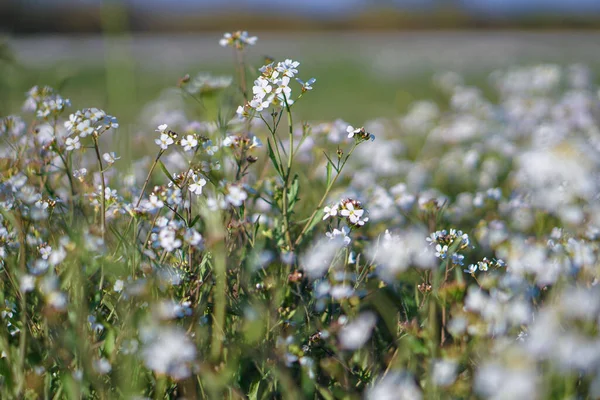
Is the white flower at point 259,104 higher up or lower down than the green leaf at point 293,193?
higher up

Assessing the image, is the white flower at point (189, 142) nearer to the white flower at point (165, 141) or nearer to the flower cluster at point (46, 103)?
the white flower at point (165, 141)

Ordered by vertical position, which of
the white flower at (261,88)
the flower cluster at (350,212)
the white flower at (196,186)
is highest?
the white flower at (261,88)

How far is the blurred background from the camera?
11.8 feet

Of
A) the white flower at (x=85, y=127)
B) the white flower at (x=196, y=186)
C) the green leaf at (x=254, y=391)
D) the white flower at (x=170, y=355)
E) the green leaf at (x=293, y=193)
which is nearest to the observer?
the white flower at (x=170, y=355)

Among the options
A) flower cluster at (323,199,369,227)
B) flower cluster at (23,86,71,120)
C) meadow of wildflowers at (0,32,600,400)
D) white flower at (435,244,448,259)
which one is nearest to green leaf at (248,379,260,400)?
meadow of wildflowers at (0,32,600,400)

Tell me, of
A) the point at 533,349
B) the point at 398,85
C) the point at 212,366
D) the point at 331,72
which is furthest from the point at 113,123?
the point at 331,72

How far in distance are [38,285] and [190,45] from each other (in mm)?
14185

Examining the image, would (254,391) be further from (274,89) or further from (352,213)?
(274,89)

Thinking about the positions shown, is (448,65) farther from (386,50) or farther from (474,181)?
(474,181)

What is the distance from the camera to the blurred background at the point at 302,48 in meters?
3.60

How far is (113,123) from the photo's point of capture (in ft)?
5.87

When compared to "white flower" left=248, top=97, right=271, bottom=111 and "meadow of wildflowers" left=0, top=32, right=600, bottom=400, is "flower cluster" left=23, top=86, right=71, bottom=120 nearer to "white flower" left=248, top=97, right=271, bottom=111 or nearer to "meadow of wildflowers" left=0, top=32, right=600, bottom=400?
"meadow of wildflowers" left=0, top=32, right=600, bottom=400

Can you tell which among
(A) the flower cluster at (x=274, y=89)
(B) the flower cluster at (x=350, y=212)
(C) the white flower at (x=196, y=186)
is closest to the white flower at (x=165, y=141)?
(C) the white flower at (x=196, y=186)

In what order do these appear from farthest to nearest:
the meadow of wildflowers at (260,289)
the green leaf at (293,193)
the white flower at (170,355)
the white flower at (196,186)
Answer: the green leaf at (293,193) < the white flower at (196,186) < the meadow of wildflowers at (260,289) < the white flower at (170,355)
